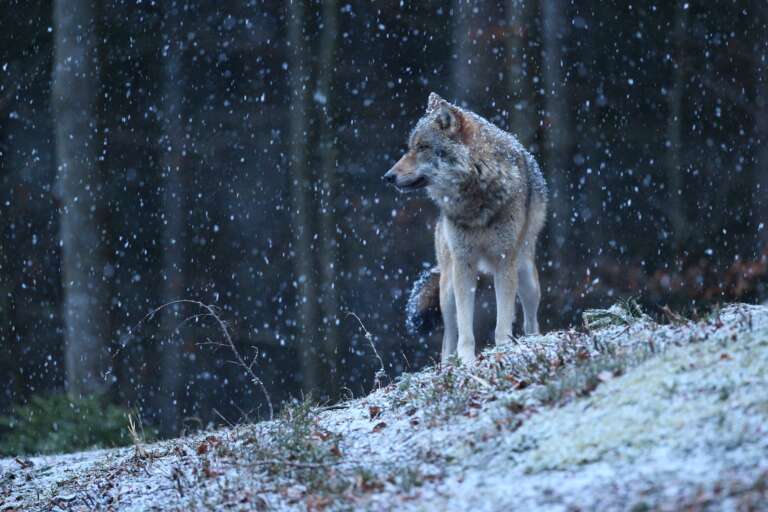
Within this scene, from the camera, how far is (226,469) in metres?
5.28

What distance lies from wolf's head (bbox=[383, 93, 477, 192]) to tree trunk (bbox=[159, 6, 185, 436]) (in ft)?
26.5

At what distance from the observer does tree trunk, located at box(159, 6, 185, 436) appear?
14812mm

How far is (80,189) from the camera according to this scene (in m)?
13.0

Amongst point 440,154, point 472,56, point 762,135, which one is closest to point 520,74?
point 472,56

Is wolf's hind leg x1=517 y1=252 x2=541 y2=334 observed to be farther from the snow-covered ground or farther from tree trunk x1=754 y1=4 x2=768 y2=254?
tree trunk x1=754 y1=4 x2=768 y2=254

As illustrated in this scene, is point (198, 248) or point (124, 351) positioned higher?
point (198, 248)

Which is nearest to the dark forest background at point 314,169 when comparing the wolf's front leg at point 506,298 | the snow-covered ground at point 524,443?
the wolf's front leg at point 506,298

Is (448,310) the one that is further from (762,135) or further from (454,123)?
(762,135)

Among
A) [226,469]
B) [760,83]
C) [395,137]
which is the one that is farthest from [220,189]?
[226,469]

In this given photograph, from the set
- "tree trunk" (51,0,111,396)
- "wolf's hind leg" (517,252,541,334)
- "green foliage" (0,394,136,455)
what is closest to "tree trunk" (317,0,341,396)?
"tree trunk" (51,0,111,396)

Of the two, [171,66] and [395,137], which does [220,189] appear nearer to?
[171,66]

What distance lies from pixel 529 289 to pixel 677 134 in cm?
775

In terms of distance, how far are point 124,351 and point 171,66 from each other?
15.2ft

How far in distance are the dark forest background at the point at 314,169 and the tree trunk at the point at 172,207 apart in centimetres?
4
